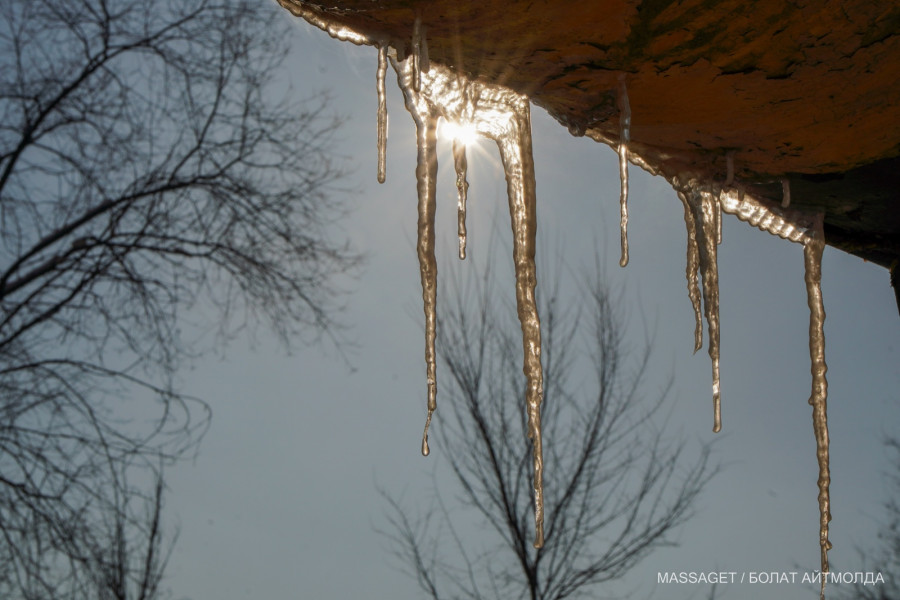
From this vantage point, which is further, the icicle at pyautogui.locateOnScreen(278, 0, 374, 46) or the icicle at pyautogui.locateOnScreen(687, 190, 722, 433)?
the icicle at pyautogui.locateOnScreen(687, 190, 722, 433)

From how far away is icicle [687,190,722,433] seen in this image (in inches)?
78.0

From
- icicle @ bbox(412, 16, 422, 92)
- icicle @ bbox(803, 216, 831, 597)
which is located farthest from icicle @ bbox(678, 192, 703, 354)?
icicle @ bbox(412, 16, 422, 92)

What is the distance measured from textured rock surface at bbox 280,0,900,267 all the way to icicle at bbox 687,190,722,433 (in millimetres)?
125

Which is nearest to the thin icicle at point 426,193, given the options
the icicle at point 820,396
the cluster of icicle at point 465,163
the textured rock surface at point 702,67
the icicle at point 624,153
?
the cluster of icicle at point 465,163

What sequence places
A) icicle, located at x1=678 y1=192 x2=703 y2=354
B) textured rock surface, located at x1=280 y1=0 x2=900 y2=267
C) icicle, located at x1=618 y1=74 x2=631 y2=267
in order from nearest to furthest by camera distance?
textured rock surface, located at x1=280 y1=0 x2=900 y2=267, icicle, located at x1=618 y1=74 x2=631 y2=267, icicle, located at x1=678 y1=192 x2=703 y2=354

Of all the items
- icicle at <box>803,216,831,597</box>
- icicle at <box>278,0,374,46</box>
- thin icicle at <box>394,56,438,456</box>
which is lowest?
icicle at <box>803,216,831,597</box>

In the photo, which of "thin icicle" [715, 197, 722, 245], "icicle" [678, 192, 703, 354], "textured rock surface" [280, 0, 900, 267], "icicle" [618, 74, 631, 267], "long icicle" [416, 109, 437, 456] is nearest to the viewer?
"textured rock surface" [280, 0, 900, 267]

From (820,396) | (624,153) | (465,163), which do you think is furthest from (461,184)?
(820,396)

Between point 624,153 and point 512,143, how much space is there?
292 mm

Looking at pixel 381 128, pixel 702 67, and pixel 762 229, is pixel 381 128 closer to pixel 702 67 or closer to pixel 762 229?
pixel 702 67

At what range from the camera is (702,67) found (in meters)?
1.35

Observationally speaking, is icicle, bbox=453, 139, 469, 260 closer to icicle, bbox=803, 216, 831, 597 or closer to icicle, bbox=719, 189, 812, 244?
icicle, bbox=719, 189, 812, 244

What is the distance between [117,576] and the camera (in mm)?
5480

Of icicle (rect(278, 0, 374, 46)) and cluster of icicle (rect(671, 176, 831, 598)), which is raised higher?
icicle (rect(278, 0, 374, 46))
